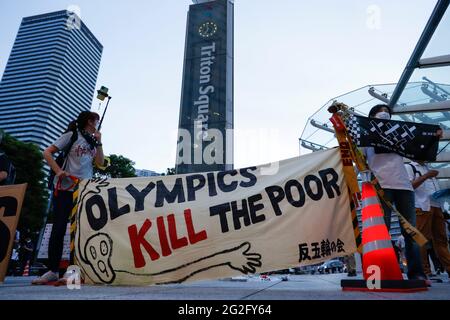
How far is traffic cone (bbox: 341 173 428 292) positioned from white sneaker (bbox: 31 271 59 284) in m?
2.97

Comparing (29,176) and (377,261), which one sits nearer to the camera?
(377,261)

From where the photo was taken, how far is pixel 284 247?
330 cm

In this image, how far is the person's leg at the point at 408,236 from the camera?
10.4 feet

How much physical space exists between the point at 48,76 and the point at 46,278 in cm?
5747

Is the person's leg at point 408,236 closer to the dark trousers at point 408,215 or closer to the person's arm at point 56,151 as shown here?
the dark trousers at point 408,215

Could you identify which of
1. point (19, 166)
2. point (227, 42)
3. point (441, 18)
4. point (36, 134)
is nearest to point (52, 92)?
point (36, 134)

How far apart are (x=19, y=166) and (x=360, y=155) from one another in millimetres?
27846

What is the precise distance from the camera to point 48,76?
168 ft

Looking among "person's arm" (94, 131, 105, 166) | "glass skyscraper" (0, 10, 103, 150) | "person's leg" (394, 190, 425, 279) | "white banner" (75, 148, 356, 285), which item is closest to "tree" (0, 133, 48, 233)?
"glass skyscraper" (0, 10, 103, 150)

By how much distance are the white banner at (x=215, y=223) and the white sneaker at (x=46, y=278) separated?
0.91ft

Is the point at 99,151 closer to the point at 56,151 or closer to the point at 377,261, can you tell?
the point at 56,151

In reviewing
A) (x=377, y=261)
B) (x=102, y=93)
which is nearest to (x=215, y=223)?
(x=377, y=261)
